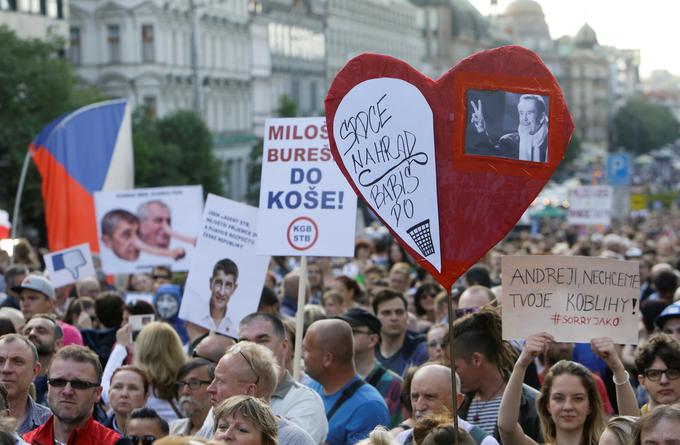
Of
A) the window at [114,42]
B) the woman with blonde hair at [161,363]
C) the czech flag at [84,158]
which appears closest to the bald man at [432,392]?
the woman with blonde hair at [161,363]

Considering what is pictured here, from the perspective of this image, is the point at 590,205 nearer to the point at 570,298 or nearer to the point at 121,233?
the point at 121,233

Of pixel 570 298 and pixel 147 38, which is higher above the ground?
pixel 147 38

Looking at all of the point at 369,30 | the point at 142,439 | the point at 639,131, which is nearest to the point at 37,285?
the point at 142,439


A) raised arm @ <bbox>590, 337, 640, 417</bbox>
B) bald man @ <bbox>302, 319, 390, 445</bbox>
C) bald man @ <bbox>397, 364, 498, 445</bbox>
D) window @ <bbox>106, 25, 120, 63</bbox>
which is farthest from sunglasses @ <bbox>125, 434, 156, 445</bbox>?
window @ <bbox>106, 25, 120, 63</bbox>

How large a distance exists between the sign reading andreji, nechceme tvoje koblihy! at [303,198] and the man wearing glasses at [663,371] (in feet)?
Answer: 6.88

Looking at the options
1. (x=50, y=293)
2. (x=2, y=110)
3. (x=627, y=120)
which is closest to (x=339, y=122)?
(x=50, y=293)

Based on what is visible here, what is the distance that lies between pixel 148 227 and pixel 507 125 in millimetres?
8670

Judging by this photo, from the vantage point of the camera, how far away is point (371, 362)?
29.8 ft

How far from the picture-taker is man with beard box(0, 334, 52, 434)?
6.83 metres

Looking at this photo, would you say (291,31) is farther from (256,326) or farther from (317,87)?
(256,326)

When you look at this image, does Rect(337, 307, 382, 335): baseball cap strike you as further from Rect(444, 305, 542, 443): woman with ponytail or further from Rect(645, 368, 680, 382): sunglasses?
Rect(645, 368, 680, 382): sunglasses

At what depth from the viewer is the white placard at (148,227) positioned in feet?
46.9

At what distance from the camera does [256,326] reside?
303 inches

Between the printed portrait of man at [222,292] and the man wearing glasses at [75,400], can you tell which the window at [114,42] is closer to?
the printed portrait of man at [222,292]
